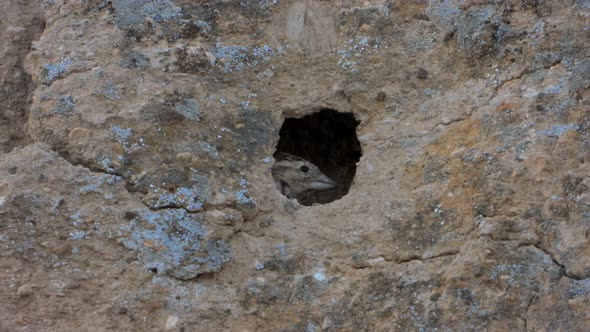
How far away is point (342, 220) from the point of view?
144 inches

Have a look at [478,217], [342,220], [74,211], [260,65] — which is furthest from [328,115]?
[74,211]


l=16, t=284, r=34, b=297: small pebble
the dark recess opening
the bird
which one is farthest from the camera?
the dark recess opening

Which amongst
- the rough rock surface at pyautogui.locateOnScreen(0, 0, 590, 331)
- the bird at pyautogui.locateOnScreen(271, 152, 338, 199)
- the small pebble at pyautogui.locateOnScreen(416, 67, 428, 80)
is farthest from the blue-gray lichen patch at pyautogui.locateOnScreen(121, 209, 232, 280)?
the small pebble at pyautogui.locateOnScreen(416, 67, 428, 80)

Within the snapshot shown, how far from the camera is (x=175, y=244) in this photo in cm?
347

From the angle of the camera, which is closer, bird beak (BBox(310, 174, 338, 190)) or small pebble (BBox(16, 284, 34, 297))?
small pebble (BBox(16, 284, 34, 297))

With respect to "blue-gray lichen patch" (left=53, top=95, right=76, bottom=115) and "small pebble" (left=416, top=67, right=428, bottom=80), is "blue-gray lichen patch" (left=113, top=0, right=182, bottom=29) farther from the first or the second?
"small pebble" (left=416, top=67, right=428, bottom=80)

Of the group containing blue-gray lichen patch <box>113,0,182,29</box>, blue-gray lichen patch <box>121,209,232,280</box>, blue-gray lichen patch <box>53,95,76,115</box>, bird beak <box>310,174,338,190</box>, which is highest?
blue-gray lichen patch <box>113,0,182,29</box>

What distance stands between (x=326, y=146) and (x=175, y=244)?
4.17ft

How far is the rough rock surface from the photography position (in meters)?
3.34

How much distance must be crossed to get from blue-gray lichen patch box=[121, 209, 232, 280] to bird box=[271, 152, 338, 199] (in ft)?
2.27

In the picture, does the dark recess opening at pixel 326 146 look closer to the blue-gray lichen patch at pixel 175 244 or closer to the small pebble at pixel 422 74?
the small pebble at pixel 422 74

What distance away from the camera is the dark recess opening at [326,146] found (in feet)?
14.2

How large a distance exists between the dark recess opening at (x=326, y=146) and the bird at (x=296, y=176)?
4cm

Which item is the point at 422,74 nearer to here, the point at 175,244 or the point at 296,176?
the point at 296,176
